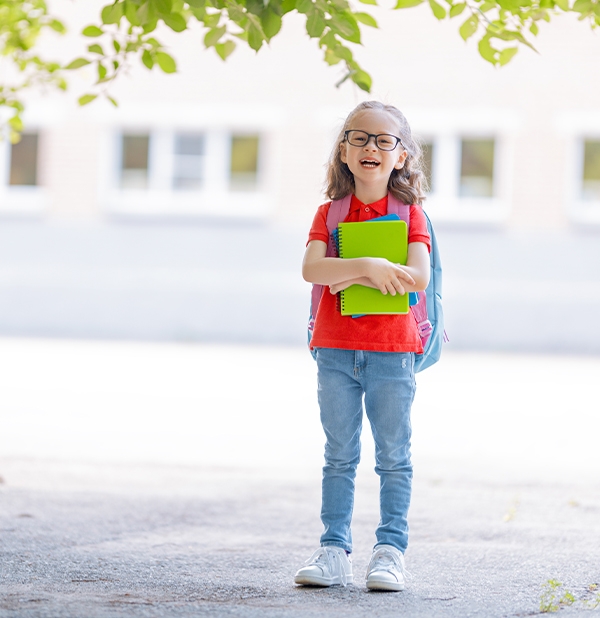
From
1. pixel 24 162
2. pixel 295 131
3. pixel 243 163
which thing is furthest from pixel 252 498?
pixel 24 162

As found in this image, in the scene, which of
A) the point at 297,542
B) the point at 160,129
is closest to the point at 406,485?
the point at 297,542

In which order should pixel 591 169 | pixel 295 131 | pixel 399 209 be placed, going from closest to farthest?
pixel 399 209 → pixel 591 169 → pixel 295 131

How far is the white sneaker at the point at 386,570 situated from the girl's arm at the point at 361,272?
0.90 m

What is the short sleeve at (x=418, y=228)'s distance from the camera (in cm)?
330

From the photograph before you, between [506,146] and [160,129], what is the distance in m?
6.10

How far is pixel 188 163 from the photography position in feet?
56.7

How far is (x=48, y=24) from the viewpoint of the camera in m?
5.38

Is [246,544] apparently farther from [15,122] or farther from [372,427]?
[15,122]

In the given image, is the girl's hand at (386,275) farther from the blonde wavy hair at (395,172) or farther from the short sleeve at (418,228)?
the blonde wavy hair at (395,172)

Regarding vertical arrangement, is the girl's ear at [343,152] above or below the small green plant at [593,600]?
above

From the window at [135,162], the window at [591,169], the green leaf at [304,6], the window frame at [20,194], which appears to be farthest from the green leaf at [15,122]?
the window at [591,169]

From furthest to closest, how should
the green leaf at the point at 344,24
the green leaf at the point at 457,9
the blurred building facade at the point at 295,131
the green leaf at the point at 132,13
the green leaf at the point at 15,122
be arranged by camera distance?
the blurred building facade at the point at 295,131, the green leaf at the point at 15,122, the green leaf at the point at 457,9, the green leaf at the point at 132,13, the green leaf at the point at 344,24

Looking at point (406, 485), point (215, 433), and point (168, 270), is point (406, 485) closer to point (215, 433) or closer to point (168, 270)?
point (215, 433)

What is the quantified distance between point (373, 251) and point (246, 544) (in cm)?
162
